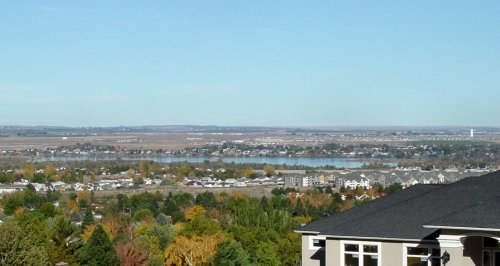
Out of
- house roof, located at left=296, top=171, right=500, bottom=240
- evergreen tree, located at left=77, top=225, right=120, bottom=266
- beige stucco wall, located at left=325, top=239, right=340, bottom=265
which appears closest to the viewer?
house roof, located at left=296, top=171, right=500, bottom=240

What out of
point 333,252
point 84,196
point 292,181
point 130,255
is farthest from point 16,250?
point 292,181

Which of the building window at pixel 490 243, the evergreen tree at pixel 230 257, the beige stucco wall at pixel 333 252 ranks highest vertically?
the building window at pixel 490 243

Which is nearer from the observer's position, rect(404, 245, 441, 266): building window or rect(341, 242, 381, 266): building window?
rect(404, 245, 441, 266): building window

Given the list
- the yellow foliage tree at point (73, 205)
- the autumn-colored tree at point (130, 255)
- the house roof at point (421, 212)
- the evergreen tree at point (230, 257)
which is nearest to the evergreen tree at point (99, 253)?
the autumn-colored tree at point (130, 255)

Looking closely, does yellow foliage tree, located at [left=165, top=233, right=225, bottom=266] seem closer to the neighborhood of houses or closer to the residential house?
the residential house

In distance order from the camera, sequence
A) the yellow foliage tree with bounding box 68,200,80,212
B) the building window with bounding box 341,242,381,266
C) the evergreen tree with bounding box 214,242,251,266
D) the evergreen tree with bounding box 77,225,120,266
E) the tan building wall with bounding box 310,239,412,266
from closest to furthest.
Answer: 1. the tan building wall with bounding box 310,239,412,266
2. the building window with bounding box 341,242,381,266
3. the evergreen tree with bounding box 214,242,251,266
4. the evergreen tree with bounding box 77,225,120,266
5. the yellow foliage tree with bounding box 68,200,80,212

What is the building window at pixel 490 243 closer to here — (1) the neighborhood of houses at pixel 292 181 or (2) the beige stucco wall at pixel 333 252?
(2) the beige stucco wall at pixel 333 252

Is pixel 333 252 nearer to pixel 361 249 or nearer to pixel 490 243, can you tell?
pixel 361 249

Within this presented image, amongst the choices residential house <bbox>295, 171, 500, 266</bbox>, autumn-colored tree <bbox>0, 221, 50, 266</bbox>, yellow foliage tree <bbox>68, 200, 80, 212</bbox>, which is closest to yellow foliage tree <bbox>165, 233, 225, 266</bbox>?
autumn-colored tree <bbox>0, 221, 50, 266</bbox>
